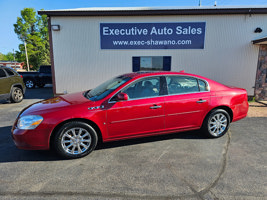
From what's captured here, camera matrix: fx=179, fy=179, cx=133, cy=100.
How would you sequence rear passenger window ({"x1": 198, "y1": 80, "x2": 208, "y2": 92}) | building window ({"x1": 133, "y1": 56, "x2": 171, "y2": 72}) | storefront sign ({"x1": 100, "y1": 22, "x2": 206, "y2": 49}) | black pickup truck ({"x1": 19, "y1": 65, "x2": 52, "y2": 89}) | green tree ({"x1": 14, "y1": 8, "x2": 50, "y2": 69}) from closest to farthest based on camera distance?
rear passenger window ({"x1": 198, "y1": 80, "x2": 208, "y2": 92}) → storefront sign ({"x1": 100, "y1": 22, "x2": 206, "y2": 49}) → building window ({"x1": 133, "y1": 56, "x2": 171, "y2": 72}) → black pickup truck ({"x1": 19, "y1": 65, "x2": 52, "y2": 89}) → green tree ({"x1": 14, "y1": 8, "x2": 50, "y2": 69})

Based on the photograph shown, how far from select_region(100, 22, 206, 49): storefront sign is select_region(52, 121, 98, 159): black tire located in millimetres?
6243

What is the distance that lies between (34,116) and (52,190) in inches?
50.7

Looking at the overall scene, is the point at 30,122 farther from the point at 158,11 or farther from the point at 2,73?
the point at 158,11

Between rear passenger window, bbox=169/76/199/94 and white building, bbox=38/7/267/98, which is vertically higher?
white building, bbox=38/7/267/98

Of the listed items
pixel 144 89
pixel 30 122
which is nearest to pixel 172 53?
pixel 144 89

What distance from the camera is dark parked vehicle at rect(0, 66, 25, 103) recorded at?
7.47 metres

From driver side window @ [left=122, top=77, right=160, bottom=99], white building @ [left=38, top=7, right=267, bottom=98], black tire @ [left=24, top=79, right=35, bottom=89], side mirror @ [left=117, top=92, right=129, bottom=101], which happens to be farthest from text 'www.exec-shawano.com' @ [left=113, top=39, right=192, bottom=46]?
black tire @ [left=24, top=79, right=35, bottom=89]

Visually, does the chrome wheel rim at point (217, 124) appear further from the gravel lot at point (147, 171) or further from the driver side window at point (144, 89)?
the driver side window at point (144, 89)

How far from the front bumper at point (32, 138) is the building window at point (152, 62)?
6410mm

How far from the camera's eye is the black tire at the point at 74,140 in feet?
10.2

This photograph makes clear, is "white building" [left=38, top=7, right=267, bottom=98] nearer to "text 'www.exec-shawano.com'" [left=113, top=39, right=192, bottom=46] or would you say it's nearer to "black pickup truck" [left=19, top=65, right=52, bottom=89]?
"text 'www.exec-shawano.com'" [left=113, top=39, right=192, bottom=46]

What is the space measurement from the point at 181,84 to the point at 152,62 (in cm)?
510

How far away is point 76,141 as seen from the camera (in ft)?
10.6

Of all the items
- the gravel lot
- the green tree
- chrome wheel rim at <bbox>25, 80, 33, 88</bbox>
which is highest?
the green tree
